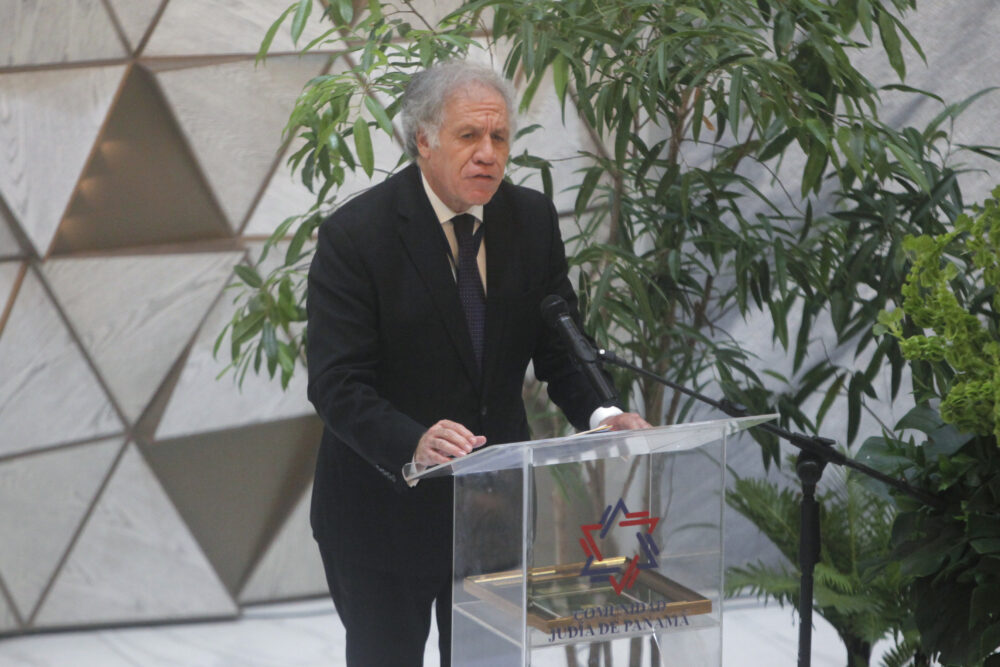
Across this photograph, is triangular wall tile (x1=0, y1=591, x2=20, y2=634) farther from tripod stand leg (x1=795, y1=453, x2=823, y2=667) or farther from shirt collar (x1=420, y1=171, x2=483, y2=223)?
tripod stand leg (x1=795, y1=453, x2=823, y2=667)

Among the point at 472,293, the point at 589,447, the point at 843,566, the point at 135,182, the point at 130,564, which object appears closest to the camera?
the point at 589,447

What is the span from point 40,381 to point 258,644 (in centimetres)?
113

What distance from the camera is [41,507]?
4012 millimetres

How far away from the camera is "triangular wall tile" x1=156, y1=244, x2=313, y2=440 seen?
4.12 meters

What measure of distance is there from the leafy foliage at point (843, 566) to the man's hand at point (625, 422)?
1.51 m

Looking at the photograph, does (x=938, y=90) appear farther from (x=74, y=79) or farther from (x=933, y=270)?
(x=74, y=79)

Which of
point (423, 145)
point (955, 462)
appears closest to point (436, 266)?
point (423, 145)

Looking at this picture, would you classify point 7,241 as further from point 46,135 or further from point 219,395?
point 219,395

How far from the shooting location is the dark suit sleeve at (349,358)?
73.9 inches

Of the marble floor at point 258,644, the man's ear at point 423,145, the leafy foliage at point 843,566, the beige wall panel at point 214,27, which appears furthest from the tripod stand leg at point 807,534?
the beige wall panel at point 214,27

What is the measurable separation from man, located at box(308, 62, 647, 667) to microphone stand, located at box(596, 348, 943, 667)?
0.68 ft

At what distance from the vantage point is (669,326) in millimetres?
3180

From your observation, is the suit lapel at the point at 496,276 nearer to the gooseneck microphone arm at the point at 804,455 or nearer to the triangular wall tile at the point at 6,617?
the gooseneck microphone arm at the point at 804,455

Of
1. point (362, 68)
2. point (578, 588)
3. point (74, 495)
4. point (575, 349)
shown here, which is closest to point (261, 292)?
point (362, 68)
